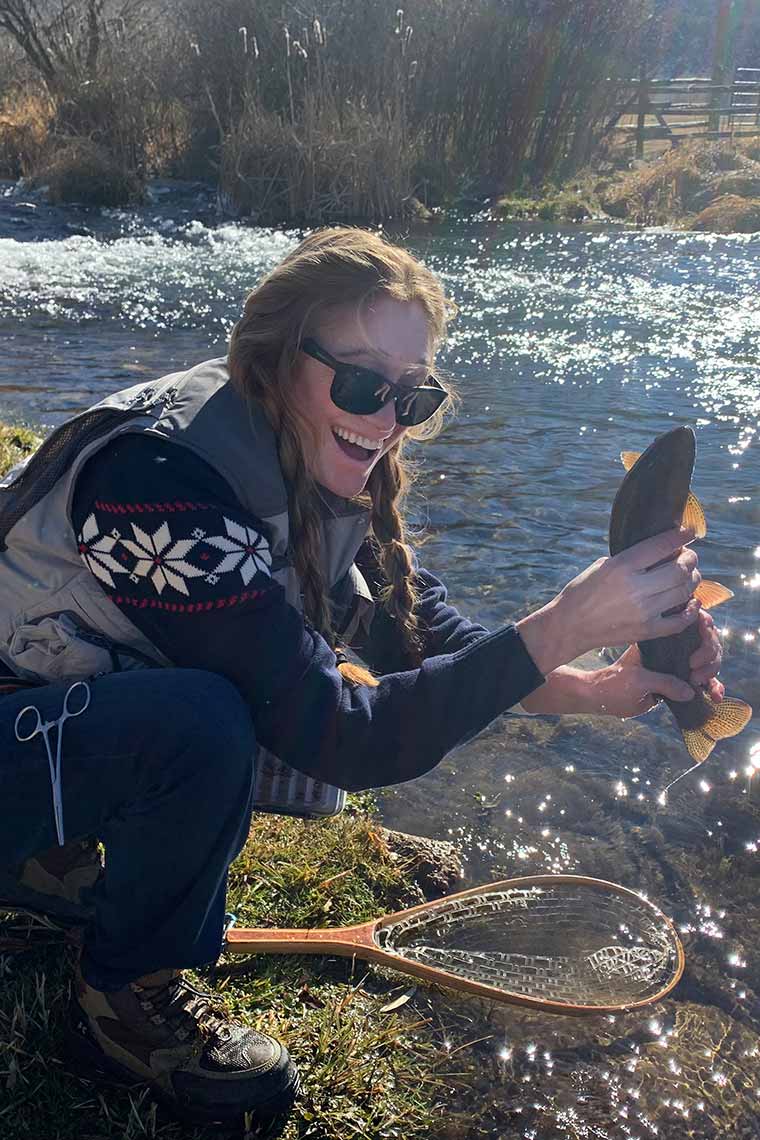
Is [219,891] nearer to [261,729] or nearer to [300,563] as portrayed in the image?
[261,729]

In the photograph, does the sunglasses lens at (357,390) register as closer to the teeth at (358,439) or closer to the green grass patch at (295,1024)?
the teeth at (358,439)

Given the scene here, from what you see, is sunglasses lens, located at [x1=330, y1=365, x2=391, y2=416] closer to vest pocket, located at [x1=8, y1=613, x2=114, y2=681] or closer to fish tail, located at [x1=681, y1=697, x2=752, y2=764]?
vest pocket, located at [x1=8, y1=613, x2=114, y2=681]

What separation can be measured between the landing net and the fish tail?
0.62m

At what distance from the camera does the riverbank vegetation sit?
17094mm

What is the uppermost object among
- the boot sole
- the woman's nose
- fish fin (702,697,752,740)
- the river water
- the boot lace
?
the woman's nose

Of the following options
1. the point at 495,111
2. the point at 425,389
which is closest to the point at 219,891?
the point at 425,389

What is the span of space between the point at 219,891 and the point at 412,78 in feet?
62.7

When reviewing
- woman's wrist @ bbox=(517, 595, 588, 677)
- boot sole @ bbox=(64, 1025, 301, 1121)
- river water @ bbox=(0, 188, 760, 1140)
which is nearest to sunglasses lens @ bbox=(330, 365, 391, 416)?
woman's wrist @ bbox=(517, 595, 588, 677)

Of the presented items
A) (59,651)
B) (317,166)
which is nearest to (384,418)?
(59,651)

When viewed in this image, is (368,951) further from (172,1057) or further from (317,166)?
(317,166)

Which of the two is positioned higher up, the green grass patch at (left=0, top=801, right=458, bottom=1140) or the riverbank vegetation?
the riverbank vegetation

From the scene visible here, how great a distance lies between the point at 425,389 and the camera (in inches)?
103

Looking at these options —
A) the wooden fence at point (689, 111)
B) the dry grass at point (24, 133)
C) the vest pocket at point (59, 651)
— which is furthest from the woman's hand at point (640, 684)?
the wooden fence at point (689, 111)

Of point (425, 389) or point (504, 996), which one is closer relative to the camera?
point (425, 389)
